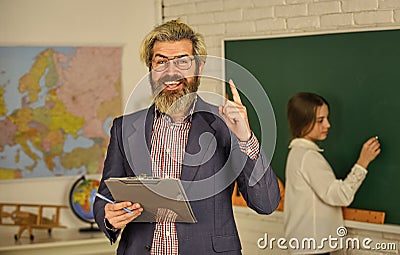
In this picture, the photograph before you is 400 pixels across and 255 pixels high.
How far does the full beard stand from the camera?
2.49m

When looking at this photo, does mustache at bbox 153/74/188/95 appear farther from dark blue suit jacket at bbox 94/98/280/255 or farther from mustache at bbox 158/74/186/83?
dark blue suit jacket at bbox 94/98/280/255

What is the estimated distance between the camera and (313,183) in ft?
12.9

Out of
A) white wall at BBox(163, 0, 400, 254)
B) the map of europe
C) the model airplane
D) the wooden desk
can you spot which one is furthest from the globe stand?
white wall at BBox(163, 0, 400, 254)

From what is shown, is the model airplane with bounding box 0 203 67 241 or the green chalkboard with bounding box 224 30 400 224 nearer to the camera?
the green chalkboard with bounding box 224 30 400 224

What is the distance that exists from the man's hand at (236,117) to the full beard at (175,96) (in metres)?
0.23

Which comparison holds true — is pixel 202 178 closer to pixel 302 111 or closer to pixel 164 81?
pixel 164 81

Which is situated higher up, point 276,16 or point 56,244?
point 276,16

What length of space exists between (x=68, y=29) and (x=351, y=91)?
1.87 metres

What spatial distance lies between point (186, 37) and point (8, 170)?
241 cm

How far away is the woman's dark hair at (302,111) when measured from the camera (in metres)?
3.99

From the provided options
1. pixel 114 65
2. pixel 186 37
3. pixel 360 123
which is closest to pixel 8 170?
pixel 114 65

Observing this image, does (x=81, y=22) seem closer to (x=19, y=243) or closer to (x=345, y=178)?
(x=19, y=243)

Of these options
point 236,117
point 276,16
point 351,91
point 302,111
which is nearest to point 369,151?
point 351,91

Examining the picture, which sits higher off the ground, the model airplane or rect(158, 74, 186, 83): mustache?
rect(158, 74, 186, 83): mustache
